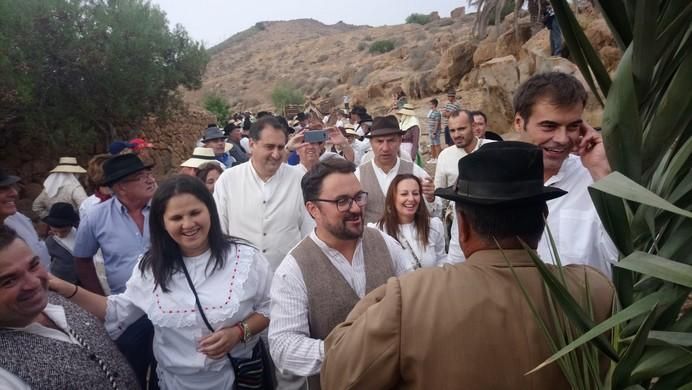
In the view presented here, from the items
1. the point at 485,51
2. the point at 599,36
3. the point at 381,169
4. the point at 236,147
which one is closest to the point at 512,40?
the point at 485,51

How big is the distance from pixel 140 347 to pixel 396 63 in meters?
34.1

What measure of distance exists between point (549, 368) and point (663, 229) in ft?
1.72

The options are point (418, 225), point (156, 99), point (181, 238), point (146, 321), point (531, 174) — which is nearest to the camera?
point (531, 174)

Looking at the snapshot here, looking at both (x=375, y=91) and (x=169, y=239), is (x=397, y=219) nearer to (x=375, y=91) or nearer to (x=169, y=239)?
(x=169, y=239)

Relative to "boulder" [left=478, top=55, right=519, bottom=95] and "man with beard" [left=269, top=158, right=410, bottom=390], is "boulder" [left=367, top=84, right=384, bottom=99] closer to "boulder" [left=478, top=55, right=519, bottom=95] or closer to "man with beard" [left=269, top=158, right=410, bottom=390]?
"boulder" [left=478, top=55, right=519, bottom=95]

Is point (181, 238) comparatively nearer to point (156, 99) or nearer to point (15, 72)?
point (15, 72)

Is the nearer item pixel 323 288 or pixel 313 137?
pixel 323 288

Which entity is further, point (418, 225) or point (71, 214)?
point (71, 214)

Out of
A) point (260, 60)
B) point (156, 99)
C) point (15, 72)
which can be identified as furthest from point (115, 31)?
point (260, 60)

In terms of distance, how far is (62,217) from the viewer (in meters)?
4.30

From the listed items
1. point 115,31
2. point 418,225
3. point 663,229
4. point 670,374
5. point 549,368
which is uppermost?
point 115,31

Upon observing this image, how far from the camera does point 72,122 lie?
11617 millimetres

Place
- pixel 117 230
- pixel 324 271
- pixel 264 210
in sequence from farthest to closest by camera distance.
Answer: pixel 264 210 → pixel 117 230 → pixel 324 271

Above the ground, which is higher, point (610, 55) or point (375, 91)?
point (610, 55)
